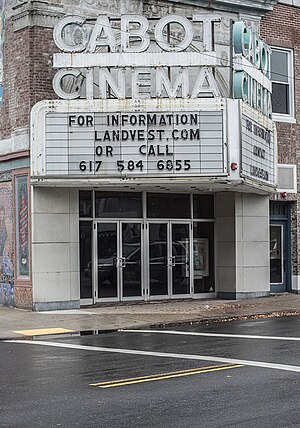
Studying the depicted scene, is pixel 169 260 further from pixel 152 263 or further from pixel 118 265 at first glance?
pixel 118 265

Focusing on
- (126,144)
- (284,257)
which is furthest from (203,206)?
(126,144)

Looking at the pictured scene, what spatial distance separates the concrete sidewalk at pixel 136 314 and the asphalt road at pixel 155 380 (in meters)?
1.64

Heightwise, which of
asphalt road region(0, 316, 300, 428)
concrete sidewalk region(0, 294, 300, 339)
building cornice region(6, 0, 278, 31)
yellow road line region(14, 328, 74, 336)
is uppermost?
building cornice region(6, 0, 278, 31)

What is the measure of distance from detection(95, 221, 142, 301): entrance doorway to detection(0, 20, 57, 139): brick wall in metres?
3.61

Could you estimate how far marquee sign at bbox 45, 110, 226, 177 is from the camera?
20.3 m

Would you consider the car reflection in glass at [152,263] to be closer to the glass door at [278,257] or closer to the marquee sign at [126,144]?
the marquee sign at [126,144]

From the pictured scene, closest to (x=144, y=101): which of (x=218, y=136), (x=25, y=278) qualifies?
(x=218, y=136)

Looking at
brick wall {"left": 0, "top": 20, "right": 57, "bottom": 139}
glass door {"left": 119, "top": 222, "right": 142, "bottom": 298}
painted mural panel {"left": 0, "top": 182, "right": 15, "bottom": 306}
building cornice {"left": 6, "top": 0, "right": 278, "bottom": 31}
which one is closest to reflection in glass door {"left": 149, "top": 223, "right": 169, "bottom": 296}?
glass door {"left": 119, "top": 222, "right": 142, "bottom": 298}

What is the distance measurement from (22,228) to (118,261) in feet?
9.27

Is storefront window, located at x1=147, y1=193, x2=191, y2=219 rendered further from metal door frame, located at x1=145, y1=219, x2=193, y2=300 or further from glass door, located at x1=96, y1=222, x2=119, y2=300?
glass door, located at x1=96, y1=222, x2=119, y2=300

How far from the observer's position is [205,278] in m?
24.7

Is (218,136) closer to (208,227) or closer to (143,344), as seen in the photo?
(208,227)

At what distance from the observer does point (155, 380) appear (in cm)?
1094

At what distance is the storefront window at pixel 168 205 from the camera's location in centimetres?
2350
